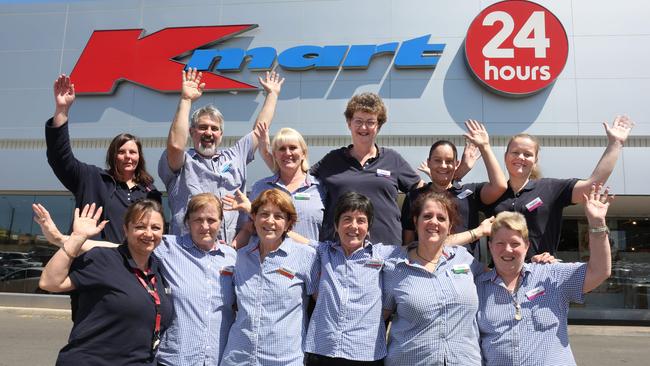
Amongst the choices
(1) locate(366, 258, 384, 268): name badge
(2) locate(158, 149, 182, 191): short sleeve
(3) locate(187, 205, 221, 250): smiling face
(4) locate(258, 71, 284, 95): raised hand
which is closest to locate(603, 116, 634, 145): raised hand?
(1) locate(366, 258, 384, 268): name badge

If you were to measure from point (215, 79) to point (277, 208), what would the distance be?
40.4ft

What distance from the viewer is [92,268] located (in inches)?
117

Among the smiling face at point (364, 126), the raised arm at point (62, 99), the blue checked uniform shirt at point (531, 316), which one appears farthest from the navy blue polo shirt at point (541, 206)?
the raised arm at point (62, 99)

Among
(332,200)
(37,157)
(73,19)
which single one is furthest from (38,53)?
(332,200)

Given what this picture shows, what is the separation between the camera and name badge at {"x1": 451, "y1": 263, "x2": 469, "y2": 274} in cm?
313

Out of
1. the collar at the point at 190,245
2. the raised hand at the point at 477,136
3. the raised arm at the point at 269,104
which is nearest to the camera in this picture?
the collar at the point at 190,245

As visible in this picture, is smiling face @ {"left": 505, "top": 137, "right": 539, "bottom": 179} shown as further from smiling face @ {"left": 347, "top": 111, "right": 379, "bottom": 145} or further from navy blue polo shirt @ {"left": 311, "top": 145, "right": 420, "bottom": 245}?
smiling face @ {"left": 347, "top": 111, "right": 379, "bottom": 145}

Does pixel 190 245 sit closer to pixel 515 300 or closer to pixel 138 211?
pixel 138 211

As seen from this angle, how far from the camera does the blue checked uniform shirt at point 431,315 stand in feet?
9.57

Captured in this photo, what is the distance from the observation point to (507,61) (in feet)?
44.5

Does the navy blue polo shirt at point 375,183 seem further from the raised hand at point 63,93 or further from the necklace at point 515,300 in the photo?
the raised hand at point 63,93

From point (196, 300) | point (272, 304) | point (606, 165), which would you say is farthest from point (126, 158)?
point (606, 165)

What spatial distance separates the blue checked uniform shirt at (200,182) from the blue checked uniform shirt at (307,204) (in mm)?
272

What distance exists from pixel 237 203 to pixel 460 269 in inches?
66.3
